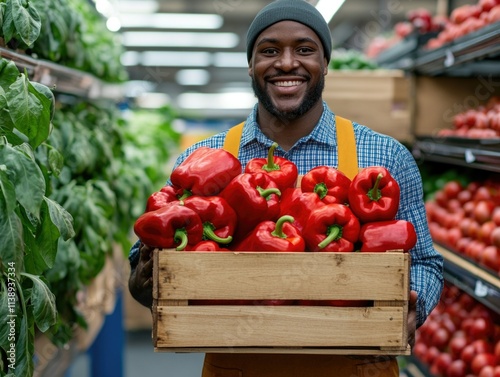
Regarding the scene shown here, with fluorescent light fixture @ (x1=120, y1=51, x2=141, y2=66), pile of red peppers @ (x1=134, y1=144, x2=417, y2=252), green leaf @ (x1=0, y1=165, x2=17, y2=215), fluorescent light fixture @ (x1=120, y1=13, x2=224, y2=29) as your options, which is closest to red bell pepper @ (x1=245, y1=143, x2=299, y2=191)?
pile of red peppers @ (x1=134, y1=144, x2=417, y2=252)

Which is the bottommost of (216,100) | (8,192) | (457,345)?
(457,345)

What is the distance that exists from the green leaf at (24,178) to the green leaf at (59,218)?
186mm

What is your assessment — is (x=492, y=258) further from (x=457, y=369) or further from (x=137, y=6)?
(x=137, y=6)

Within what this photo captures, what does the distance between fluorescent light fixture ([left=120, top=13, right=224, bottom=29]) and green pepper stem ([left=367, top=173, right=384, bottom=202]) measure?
11.0 metres

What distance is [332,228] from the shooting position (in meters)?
1.68

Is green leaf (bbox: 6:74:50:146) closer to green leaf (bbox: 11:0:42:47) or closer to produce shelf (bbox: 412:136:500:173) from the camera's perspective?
green leaf (bbox: 11:0:42:47)

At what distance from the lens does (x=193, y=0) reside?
1170 centimetres

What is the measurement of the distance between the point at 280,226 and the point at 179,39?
1376cm

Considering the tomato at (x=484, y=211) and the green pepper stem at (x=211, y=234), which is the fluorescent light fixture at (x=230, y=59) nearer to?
the tomato at (x=484, y=211)

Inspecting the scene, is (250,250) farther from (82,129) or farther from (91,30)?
(91,30)

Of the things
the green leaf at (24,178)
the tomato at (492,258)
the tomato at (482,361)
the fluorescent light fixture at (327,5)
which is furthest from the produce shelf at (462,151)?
the green leaf at (24,178)

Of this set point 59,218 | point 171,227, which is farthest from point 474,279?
point 59,218

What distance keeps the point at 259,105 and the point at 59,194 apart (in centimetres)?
116

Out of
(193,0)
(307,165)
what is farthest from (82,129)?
(193,0)
